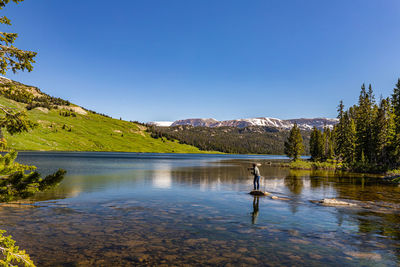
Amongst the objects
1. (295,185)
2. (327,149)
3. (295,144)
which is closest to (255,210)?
(295,185)

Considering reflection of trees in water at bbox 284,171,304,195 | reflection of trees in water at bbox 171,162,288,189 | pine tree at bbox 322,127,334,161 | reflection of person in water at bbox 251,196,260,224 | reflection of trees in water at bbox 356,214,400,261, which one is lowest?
reflection of trees in water at bbox 171,162,288,189

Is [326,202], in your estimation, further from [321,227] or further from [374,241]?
[374,241]

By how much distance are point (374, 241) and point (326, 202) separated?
1240 cm

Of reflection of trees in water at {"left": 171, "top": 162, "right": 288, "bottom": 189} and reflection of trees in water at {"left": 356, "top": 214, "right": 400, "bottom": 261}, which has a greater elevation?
reflection of trees in water at {"left": 356, "top": 214, "right": 400, "bottom": 261}

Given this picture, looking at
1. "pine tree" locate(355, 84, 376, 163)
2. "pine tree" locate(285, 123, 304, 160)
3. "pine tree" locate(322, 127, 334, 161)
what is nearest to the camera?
"pine tree" locate(355, 84, 376, 163)

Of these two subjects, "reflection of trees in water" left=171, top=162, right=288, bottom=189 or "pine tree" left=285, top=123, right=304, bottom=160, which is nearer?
"reflection of trees in water" left=171, top=162, right=288, bottom=189

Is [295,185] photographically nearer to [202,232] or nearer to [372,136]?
[202,232]

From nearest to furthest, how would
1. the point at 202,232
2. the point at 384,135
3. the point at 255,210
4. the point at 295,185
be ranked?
the point at 202,232
the point at 255,210
the point at 295,185
the point at 384,135

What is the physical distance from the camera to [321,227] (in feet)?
59.8

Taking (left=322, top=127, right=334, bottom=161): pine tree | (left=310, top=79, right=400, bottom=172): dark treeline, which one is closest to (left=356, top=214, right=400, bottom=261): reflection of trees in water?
(left=310, top=79, right=400, bottom=172): dark treeline

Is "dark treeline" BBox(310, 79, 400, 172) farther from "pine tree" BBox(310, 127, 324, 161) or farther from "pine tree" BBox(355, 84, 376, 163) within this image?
"pine tree" BBox(310, 127, 324, 161)

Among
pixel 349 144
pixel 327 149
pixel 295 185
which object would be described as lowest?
pixel 295 185

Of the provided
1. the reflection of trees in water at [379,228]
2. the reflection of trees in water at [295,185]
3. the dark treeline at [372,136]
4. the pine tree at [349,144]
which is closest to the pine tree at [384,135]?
the dark treeline at [372,136]

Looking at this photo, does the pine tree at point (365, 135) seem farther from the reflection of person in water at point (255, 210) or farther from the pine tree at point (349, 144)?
the reflection of person in water at point (255, 210)
